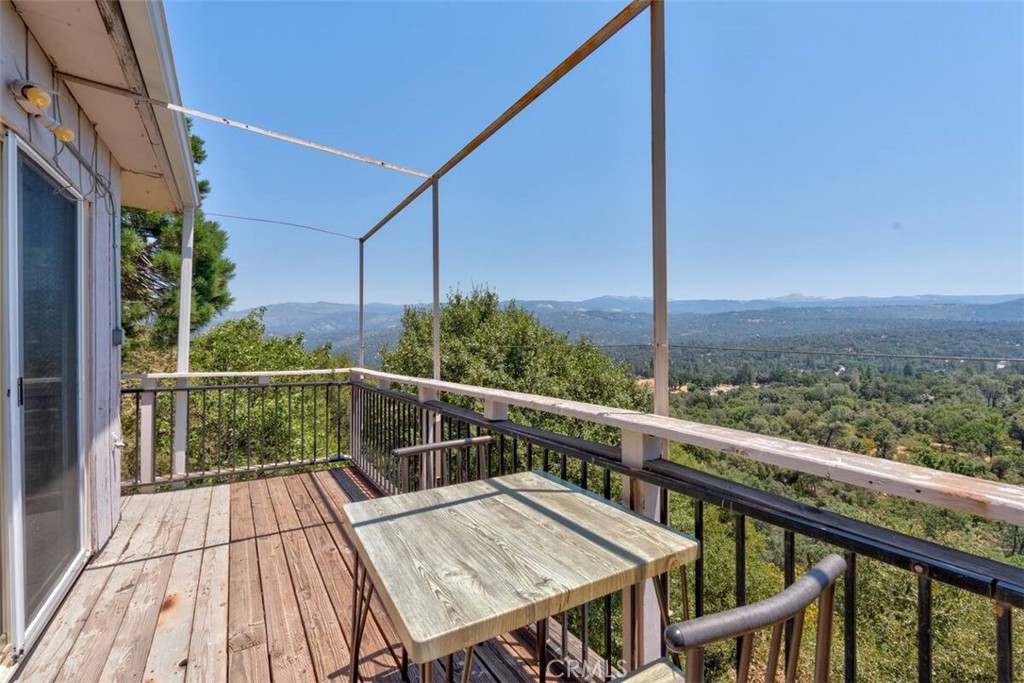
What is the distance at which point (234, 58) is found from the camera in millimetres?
5160

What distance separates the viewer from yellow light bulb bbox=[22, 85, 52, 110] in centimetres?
167

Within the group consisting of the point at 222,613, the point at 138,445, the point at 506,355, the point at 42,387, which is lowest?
the point at 222,613

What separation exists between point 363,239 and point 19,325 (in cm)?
303

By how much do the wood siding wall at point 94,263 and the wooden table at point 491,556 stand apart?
2.01 metres

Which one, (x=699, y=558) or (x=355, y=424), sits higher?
(x=699, y=558)

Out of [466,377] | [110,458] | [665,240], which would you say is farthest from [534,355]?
[665,240]

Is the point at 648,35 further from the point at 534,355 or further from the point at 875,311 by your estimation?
the point at 534,355

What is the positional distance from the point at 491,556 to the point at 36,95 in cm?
232

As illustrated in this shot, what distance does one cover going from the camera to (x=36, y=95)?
1.68m

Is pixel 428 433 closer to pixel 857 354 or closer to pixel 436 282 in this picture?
pixel 436 282

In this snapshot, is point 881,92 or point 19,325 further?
point 881,92

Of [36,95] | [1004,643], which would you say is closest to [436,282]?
[36,95]

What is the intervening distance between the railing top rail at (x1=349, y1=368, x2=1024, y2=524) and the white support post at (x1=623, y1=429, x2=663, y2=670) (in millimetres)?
84

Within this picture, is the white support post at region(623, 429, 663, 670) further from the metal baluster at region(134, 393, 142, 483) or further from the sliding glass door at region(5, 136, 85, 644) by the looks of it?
the metal baluster at region(134, 393, 142, 483)
